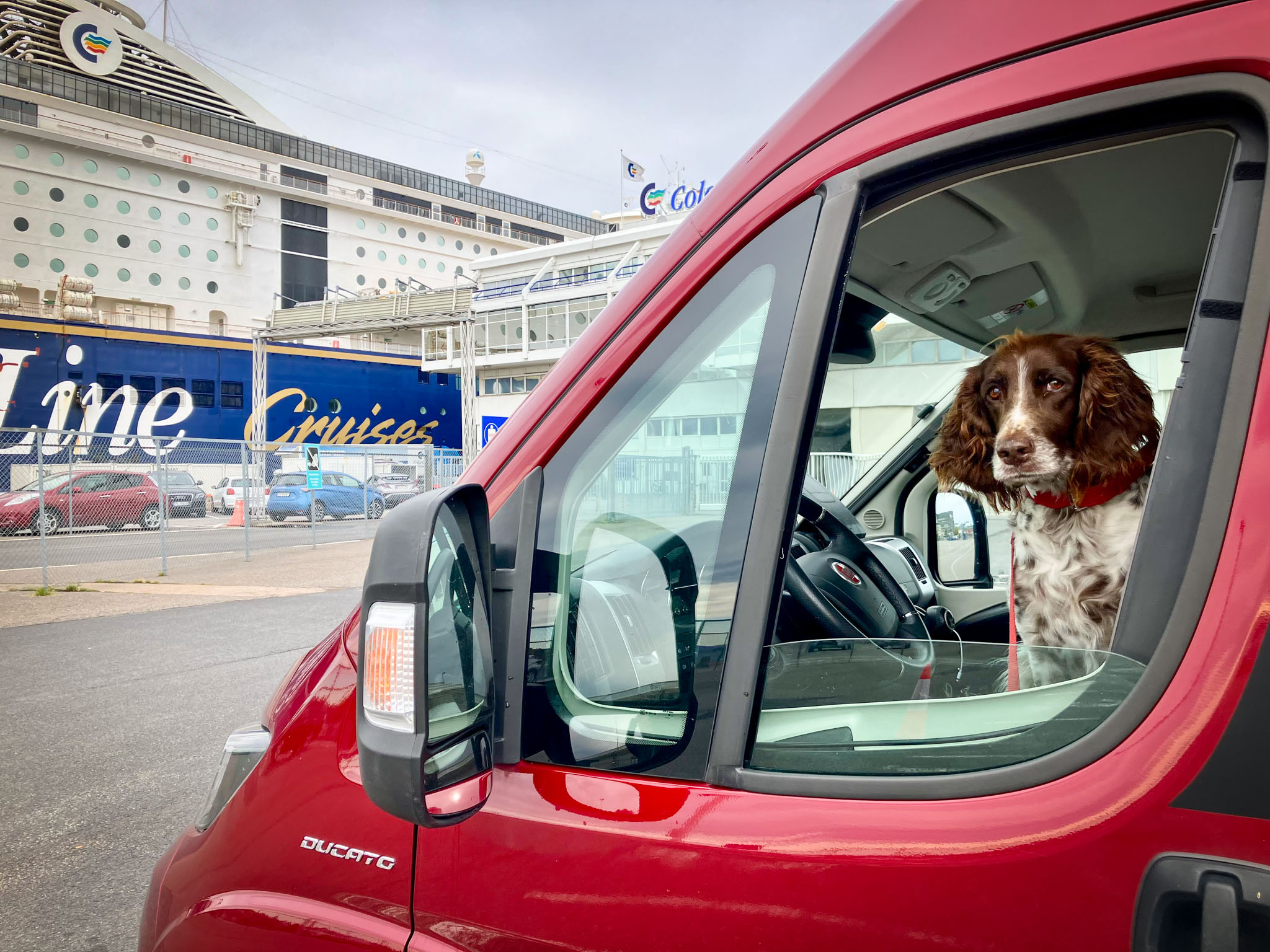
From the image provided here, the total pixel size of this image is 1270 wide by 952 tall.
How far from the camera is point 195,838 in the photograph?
4.43 ft

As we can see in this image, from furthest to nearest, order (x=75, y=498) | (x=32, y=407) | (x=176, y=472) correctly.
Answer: (x=32, y=407), (x=176, y=472), (x=75, y=498)

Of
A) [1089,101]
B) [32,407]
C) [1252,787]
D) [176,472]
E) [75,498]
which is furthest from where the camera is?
[32,407]

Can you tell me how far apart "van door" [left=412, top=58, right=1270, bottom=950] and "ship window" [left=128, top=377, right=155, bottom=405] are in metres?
31.2

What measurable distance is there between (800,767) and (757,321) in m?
0.56

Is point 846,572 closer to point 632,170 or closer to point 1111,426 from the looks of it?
point 1111,426

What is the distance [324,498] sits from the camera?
21094mm

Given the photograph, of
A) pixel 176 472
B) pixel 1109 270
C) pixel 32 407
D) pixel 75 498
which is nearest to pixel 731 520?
pixel 1109 270

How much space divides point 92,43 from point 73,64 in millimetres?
1360

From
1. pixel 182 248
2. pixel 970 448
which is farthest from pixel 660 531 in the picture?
pixel 182 248

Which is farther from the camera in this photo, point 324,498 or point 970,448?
point 324,498

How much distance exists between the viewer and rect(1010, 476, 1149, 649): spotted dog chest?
1632 millimetres

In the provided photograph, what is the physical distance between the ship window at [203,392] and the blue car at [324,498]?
412 inches

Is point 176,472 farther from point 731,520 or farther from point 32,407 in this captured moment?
point 731,520

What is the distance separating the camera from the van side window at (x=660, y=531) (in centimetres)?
99
